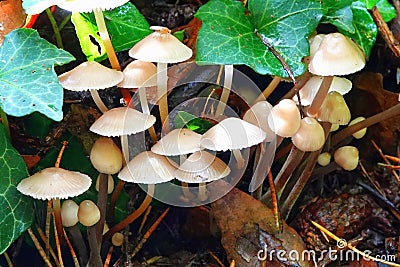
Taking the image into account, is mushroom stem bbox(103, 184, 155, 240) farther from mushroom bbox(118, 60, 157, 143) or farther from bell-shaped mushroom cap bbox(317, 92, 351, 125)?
bell-shaped mushroom cap bbox(317, 92, 351, 125)

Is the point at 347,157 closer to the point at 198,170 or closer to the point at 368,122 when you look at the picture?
the point at 368,122

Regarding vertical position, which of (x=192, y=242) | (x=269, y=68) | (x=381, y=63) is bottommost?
(x=192, y=242)

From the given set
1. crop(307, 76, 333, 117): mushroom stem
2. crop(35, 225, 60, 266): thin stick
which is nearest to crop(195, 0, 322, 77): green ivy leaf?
crop(307, 76, 333, 117): mushroom stem

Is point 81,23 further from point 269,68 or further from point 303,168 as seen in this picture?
point 303,168

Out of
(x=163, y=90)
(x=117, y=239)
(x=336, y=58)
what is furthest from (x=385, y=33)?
(x=117, y=239)

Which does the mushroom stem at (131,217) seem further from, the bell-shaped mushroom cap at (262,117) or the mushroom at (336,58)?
the mushroom at (336,58)

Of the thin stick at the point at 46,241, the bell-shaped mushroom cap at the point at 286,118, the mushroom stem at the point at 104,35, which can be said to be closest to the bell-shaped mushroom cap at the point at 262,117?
the bell-shaped mushroom cap at the point at 286,118

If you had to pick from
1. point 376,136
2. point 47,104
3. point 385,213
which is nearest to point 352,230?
point 385,213
